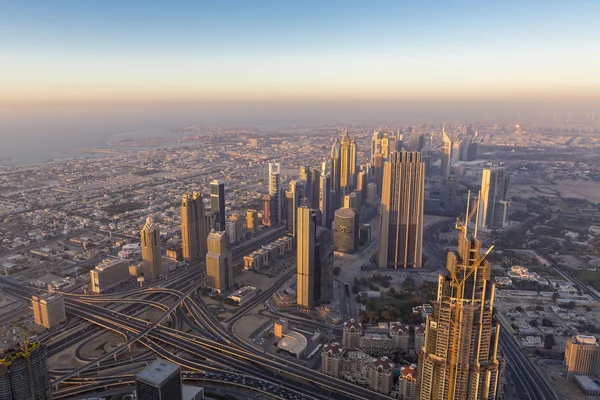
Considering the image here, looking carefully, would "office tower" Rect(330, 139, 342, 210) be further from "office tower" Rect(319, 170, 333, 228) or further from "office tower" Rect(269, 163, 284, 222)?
"office tower" Rect(269, 163, 284, 222)

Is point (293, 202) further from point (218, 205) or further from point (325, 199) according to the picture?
point (218, 205)

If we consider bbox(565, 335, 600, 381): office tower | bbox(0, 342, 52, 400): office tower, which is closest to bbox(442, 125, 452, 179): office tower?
bbox(565, 335, 600, 381): office tower

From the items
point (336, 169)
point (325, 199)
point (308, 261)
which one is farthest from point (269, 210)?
point (308, 261)

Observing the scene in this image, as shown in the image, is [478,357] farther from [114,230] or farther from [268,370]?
[114,230]

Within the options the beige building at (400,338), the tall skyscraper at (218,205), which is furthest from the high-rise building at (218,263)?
the beige building at (400,338)

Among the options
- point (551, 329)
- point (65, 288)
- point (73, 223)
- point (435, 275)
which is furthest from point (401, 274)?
point (73, 223)
